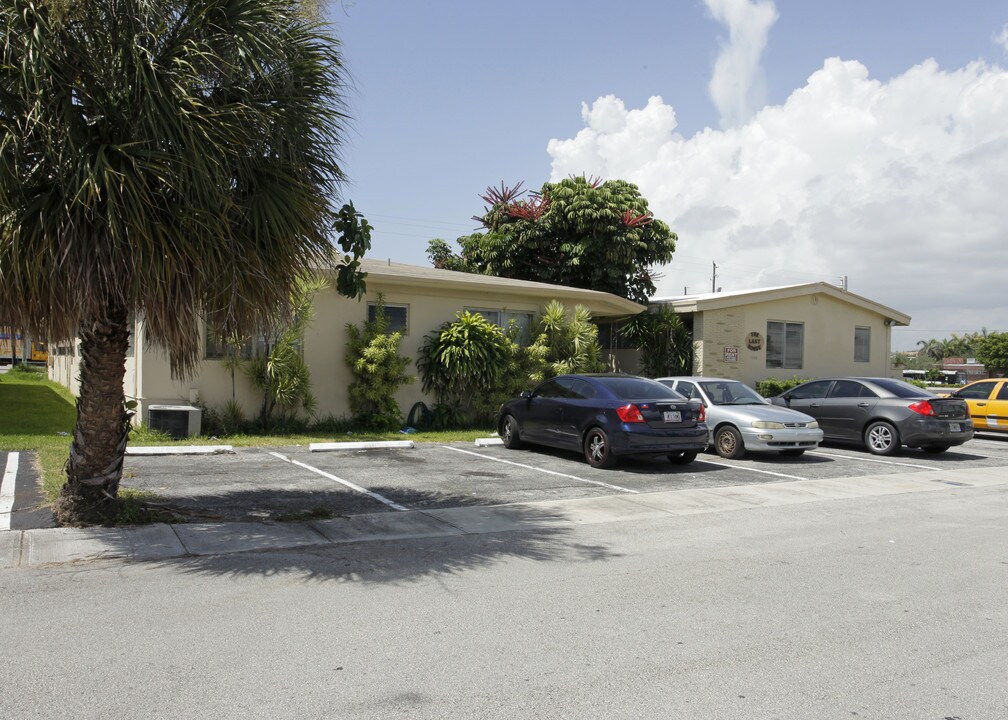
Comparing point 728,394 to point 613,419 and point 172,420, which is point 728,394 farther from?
point 172,420

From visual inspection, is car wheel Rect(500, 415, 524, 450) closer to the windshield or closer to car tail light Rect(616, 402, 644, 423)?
car tail light Rect(616, 402, 644, 423)

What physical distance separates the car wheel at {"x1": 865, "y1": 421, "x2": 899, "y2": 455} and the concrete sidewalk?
10.7ft

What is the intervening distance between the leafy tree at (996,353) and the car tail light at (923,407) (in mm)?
34902

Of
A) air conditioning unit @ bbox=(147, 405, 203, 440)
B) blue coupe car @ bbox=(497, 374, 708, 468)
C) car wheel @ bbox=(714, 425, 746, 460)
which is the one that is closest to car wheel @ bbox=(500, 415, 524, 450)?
blue coupe car @ bbox=(497, 374, 708, 468)

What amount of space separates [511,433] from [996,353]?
133 ft

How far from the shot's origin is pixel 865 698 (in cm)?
416

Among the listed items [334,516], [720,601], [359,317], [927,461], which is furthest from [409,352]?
[720,601]

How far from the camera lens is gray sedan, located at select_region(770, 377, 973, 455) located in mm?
14703

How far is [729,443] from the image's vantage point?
14.1 meters

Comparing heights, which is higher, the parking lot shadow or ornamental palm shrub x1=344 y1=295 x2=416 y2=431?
ornamental palm shrub x1=344 y1=295 x2=416 y2=431

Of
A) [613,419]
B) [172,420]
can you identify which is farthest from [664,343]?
[172,420]

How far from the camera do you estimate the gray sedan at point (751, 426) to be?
45.1ft

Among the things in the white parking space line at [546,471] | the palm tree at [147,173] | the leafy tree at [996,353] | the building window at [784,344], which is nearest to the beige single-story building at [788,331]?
the building window at [784,344]

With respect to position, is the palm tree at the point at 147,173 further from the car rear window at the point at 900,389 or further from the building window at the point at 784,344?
the building window at the point at 784,344
